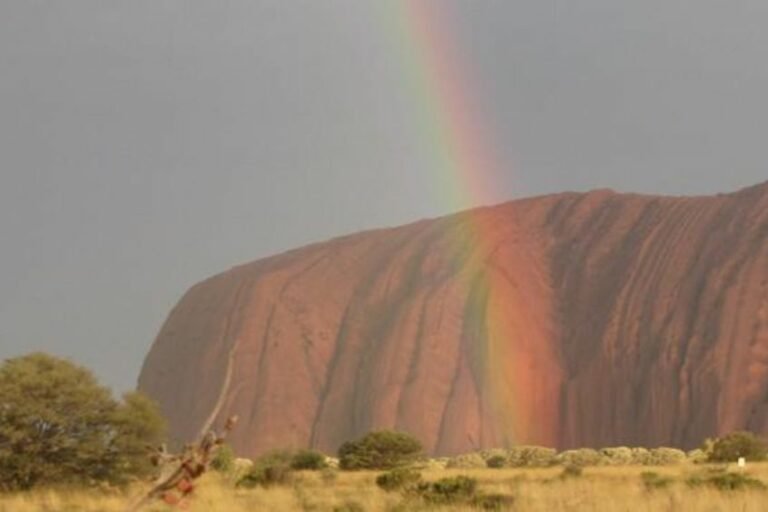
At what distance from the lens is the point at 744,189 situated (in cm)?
8138

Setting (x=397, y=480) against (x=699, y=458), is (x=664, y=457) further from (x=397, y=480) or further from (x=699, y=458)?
(x=397, y=480)

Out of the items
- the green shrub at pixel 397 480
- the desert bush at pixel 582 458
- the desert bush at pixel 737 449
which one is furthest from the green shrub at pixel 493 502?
the desert bush at pixel 582 458

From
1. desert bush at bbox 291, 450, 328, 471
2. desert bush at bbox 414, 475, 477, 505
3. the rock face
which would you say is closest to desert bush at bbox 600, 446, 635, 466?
the rock face

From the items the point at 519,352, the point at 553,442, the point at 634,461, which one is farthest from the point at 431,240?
the point at 634,461

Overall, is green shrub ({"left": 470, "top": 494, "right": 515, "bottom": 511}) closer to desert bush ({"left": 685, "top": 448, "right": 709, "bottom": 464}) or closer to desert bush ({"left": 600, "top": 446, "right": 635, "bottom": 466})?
desert bush ({"left": 685, "top": 448, "right": 709, "bottom": 464})

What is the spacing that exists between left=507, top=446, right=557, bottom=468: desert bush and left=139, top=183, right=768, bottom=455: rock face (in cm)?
1352

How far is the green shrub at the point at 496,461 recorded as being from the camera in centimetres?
5485

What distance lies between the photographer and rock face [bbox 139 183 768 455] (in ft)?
242

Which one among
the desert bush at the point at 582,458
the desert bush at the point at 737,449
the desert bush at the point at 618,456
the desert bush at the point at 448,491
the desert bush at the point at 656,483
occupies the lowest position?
the desert bush at the point at 618,456

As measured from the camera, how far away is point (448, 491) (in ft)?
65.0

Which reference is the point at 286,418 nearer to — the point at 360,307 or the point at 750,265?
the point at 360,307

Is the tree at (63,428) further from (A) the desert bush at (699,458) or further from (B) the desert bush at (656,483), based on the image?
(A) the desert bush at (699,458)

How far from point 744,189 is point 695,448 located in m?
18.7

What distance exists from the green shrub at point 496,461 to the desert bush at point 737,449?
927 centimetres
